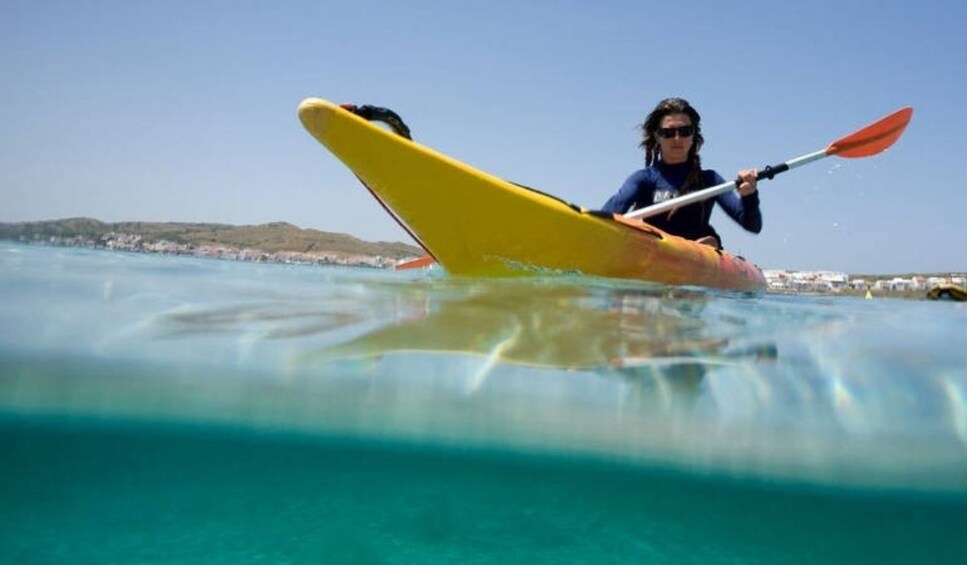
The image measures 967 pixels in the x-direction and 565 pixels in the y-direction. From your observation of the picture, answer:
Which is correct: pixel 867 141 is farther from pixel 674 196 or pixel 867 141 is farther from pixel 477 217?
pixel 477 217

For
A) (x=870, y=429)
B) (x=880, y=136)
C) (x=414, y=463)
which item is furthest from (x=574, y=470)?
(x=880, y=136)

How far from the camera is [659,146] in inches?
323

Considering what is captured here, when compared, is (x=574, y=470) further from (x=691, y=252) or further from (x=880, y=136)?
(x=880, y=136)

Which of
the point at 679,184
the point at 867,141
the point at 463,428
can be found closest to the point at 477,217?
the point at 463,428

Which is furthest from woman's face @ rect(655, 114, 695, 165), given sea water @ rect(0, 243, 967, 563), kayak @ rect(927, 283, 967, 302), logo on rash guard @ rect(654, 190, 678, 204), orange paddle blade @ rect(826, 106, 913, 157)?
kayak @ rect(927, 283, 967, 302)

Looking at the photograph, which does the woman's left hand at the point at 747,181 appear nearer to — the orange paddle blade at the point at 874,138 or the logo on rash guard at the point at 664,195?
the logo on rash guard at the point at 664,195

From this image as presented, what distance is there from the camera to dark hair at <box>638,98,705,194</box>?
7.80 meters

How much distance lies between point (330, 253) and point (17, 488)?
26.5 meters

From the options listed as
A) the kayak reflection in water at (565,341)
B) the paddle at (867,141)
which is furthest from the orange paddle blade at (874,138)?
the kayak reflection in water at (565,341)

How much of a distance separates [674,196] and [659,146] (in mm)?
850

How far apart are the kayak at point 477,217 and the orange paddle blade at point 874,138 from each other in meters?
3.71

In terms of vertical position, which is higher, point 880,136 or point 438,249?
point 880,136

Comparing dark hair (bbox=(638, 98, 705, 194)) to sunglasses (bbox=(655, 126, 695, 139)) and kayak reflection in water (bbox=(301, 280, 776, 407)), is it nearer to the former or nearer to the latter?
sunglasses (bbox=(655, 126, 695, 139))

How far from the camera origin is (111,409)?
15.9 feet
